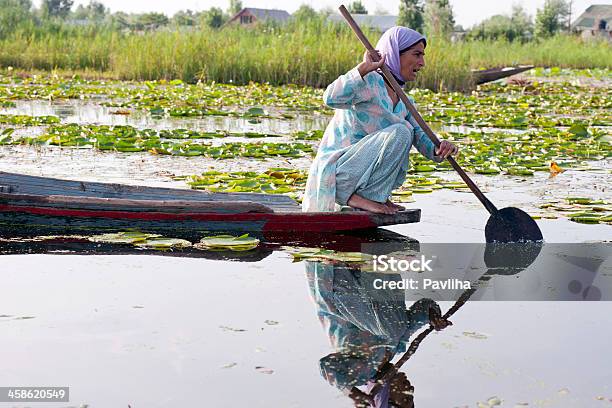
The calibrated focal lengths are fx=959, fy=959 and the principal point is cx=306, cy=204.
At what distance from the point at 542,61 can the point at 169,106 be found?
20004mm

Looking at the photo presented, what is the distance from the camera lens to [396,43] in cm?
496

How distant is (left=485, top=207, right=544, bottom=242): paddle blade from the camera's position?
16.9 feet

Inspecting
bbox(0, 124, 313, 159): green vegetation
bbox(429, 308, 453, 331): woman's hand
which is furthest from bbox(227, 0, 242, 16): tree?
bbox(429, 308, 453, 331): woman's hand

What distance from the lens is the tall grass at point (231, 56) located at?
1700 cm

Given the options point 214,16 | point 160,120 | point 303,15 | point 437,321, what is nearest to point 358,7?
point 214,16

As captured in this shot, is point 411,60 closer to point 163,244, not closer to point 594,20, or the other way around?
point 163,244

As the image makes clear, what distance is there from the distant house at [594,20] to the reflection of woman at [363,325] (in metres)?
64.5

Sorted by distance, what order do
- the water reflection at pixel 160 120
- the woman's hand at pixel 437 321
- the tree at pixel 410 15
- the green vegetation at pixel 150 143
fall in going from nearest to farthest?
1. the woman's hand at pixel 437 321
2. the green vegetation at pixel 150 143
3. the water reflection at pixel 160 120
4. the tree at pixel 410 15

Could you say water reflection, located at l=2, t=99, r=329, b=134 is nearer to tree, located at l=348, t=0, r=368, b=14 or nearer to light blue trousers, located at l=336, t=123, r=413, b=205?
light blue trousers, located at l=336, t=123, r=413, b=205

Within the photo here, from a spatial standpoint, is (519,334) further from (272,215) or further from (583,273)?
(272,215)

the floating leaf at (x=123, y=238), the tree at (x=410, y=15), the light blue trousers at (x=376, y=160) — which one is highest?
the tree at (x=410, y=15)

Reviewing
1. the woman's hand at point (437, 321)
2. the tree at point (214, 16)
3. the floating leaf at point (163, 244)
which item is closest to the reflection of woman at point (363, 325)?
the woman's hand at point (437, 321)

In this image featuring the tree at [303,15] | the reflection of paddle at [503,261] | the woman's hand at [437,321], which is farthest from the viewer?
the tree at [303,15]

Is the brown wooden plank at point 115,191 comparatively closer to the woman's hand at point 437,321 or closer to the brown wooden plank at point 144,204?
the brown wooden plank at point 144,204
